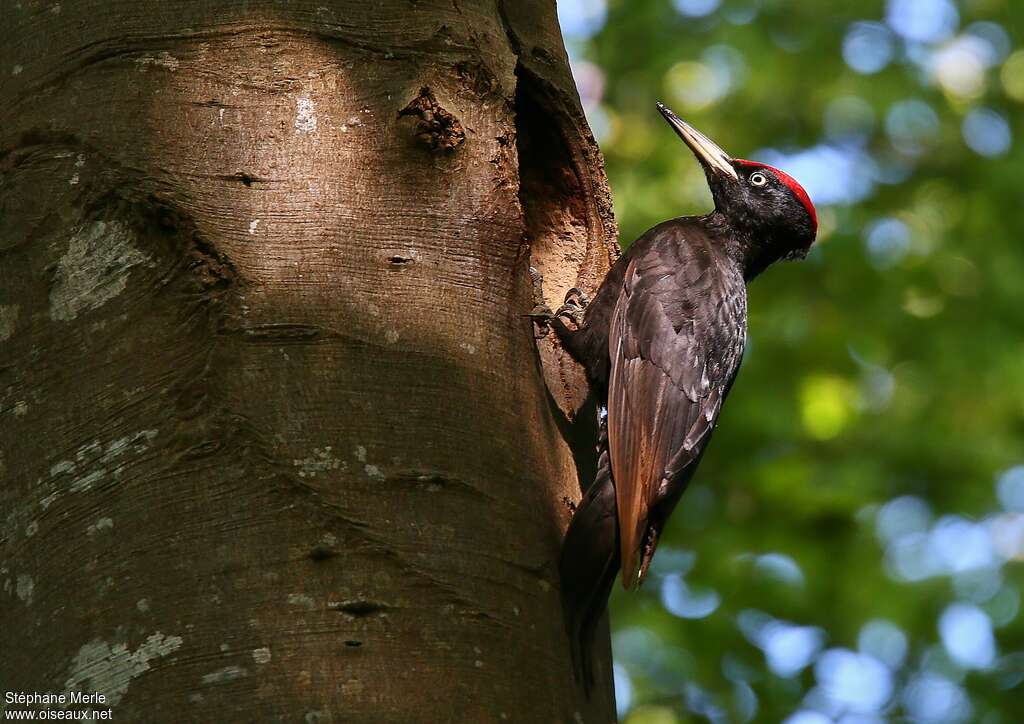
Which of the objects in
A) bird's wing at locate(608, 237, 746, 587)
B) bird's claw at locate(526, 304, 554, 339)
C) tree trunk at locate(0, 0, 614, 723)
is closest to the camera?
tree trunk at locate(0, 0, 614, 723)

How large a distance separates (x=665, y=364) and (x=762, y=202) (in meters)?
1.45

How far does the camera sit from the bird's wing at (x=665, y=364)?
3.38 metres

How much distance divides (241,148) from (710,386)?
1973 mm

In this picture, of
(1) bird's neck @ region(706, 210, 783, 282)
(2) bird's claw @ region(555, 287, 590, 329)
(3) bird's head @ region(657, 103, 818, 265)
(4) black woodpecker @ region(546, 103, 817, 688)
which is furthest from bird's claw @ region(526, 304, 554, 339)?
(3) bird's head @ region(657, 103, 818, 265)

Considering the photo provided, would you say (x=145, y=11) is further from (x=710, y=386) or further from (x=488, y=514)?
(x=710, y=386)

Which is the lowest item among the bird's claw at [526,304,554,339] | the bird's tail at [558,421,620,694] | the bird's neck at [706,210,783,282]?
the bird's tail at [558,421,620,694]

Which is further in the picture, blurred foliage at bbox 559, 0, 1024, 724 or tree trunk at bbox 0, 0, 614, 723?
blurred foliage at bbox 559, 0, 1024, 724

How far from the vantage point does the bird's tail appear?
2.40 m

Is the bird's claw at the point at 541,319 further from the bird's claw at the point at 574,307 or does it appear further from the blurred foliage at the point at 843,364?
the blurred foliage at the point at 843,364

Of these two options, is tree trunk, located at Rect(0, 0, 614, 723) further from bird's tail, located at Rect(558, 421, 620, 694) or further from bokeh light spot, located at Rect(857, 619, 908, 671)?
bokeh light spot, located at Rect(857, 619, 908, 671)

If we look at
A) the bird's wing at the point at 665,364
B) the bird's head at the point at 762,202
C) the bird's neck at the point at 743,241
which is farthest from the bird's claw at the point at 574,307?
the bird's head at the point at 762,202

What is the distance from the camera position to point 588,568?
2553 millimetres

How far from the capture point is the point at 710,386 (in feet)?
12.9

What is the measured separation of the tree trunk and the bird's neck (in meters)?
2.29
